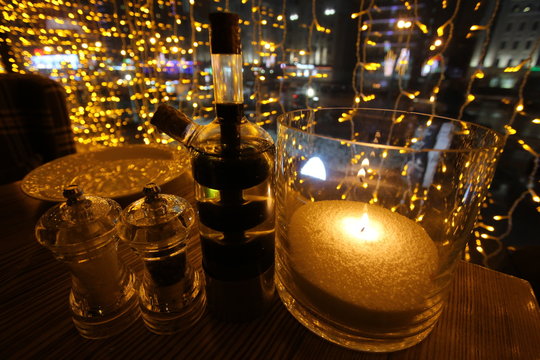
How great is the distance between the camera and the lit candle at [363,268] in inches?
10.3

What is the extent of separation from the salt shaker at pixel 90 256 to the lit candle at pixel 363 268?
9.0 inches

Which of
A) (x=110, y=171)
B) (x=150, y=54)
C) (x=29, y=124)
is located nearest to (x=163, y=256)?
(x=110, y=171)

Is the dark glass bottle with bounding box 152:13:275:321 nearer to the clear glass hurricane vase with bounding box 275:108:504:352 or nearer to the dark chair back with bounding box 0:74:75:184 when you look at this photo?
the clear glass hurricane vase with bounding box 275:108:504:352

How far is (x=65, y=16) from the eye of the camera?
2.38 meters

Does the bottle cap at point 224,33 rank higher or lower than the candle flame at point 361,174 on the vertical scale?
higher

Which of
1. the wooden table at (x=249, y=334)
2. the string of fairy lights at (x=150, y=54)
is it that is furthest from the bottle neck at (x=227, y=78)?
the string of fairy lights at (x=150, y=54)

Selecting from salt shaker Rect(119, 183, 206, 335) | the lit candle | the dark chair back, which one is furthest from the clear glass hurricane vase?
the dark chair back

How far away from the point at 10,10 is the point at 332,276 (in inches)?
126

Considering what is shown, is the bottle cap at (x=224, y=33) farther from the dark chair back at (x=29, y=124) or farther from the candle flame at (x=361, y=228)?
the dark chair back at (x=29, y=124)

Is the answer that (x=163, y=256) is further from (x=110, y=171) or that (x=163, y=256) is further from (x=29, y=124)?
(x=29, y=124)

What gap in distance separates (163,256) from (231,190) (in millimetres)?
119

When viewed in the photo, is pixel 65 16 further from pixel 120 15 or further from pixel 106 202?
pixel 106 202

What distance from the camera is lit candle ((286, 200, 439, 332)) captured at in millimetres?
261

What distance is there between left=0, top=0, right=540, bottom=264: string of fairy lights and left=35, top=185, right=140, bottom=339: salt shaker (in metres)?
1.68
